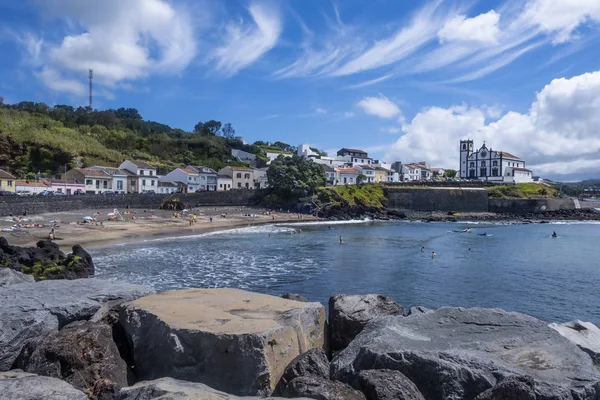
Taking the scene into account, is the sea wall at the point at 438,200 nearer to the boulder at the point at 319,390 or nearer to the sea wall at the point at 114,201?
the sea wall at the point at 114,201

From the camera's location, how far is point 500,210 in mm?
91062

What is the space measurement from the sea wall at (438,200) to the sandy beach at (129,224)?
25840 millimetres

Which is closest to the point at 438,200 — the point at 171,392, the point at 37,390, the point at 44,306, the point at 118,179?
the point at 118,179

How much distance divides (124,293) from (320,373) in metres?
5.71

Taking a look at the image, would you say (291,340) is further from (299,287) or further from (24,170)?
(24,170)

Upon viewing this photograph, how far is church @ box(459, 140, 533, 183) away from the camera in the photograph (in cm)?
11075

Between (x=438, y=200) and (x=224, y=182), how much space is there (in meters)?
45.5

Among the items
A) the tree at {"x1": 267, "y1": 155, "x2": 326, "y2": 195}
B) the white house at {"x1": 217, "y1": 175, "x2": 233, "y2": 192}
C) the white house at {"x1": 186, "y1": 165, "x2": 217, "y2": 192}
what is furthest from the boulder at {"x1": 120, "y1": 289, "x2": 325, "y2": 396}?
the white house at {"x1": 217, "y1": 175, "x2": 233, "y2": 192}

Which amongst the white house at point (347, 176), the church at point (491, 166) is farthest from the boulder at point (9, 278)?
the church at point (491, 166)

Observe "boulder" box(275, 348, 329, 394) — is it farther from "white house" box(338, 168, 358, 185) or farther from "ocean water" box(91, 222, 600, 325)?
"white house" box(338, 168, 358, 185)

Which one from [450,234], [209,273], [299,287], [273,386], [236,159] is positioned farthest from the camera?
[236,159]

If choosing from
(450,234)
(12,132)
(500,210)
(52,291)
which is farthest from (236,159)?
(52,291)

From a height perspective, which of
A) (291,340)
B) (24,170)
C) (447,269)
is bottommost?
(447,269)

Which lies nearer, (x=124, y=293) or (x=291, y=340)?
(x=291, y=340)
